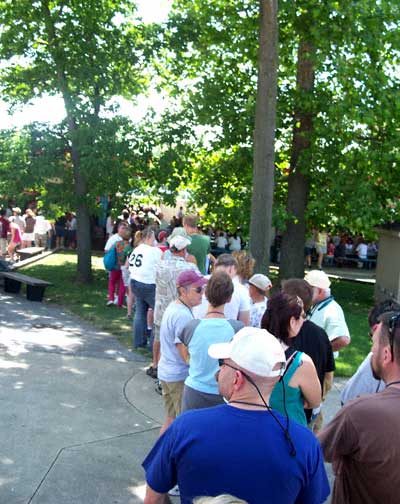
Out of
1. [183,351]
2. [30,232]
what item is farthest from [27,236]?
[183,351]

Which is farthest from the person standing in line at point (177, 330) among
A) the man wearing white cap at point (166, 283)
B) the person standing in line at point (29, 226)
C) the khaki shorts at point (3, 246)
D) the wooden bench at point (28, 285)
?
the person standing in line at point (29, 226)

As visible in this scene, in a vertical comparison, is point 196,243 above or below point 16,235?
above

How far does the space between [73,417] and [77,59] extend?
36.6ft

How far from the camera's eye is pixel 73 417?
6.62m

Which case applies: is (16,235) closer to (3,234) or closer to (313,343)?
(3,234)

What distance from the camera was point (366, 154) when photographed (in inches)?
625

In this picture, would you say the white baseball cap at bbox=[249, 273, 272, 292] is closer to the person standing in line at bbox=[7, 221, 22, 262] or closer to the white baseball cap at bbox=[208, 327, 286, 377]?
the white baseball cap at bbox=[208, 327, 286, 377]

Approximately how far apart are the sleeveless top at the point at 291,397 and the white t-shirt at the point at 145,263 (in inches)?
211

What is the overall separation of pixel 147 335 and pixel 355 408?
288 inches

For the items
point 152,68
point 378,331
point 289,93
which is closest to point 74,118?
point 152,68

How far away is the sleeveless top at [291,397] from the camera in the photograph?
3.81 meters

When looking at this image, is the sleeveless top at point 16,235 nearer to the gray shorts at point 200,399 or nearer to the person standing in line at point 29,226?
the person standing in line at point 29,226

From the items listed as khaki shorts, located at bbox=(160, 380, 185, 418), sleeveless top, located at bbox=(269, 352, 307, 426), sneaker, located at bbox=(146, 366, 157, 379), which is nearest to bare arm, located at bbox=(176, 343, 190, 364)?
khaki shorts, located at bbox=(160, 380, 185, 418)

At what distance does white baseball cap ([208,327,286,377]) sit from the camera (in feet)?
8.76
